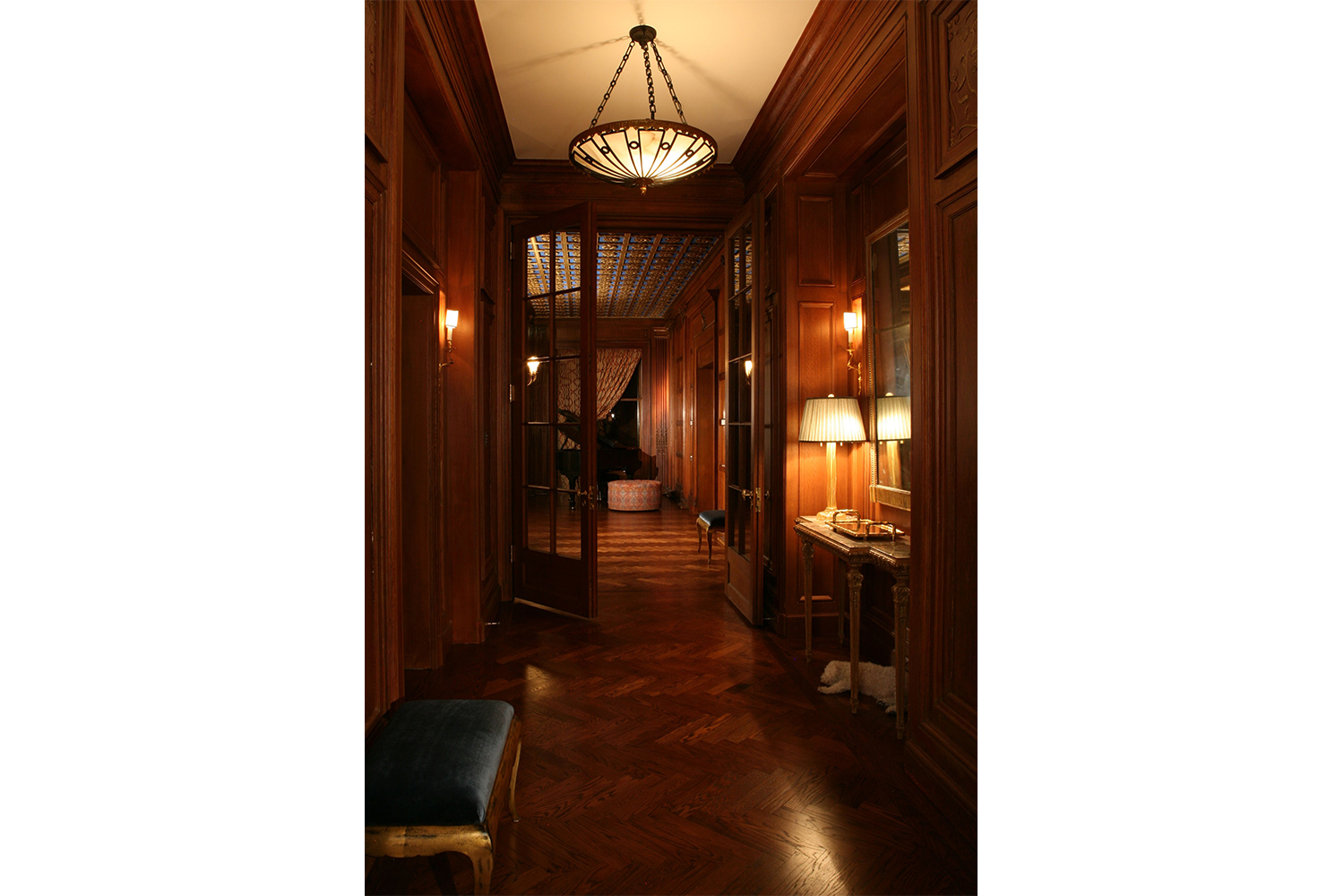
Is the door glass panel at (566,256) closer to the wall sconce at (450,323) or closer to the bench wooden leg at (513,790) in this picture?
the wall sconce at (450,323)

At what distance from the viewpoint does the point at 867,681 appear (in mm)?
2936

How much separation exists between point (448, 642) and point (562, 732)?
4.14ft

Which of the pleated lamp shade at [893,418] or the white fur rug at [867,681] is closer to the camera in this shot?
the white fur rug at [867,681]

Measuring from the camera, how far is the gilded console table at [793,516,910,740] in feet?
7.77

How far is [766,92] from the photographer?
3.39 meters

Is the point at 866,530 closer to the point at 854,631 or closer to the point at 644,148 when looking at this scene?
the point at 854,631

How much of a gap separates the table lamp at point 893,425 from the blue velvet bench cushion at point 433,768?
205 cm

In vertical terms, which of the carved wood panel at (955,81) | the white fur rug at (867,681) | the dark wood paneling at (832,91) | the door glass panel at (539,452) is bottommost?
the white fur rug at (867,681)

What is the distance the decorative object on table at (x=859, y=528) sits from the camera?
9.11ft

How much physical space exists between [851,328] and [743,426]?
1009 mm

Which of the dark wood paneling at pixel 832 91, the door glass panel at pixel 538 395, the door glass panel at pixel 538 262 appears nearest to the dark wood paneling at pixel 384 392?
the dark wood paneling at pixel 832 91

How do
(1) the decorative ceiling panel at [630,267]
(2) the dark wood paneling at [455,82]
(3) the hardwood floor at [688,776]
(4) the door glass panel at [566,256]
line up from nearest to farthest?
(3) the hardwood floor at [688,776]
(2) the dark wood paneling at [455,82]
(4) the door glass panel at [566,256]
(1) the decorative ceiling panel at [630,267]
